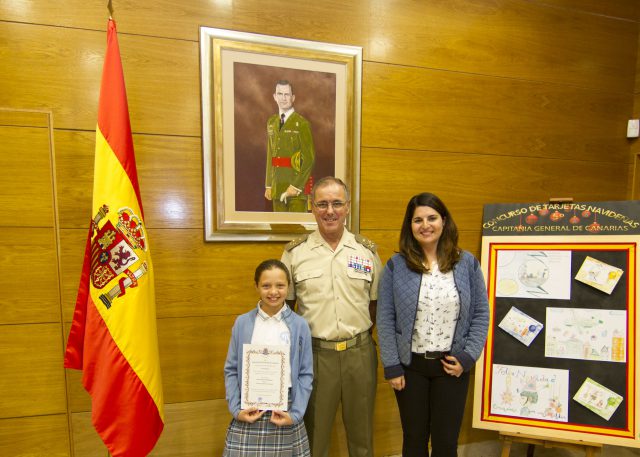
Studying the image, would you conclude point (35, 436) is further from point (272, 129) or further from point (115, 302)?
point (272, 129)

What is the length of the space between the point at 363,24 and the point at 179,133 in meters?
1.11

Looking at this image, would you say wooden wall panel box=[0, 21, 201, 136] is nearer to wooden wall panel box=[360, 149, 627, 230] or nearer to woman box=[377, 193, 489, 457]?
wooden wall panel box=[360, 149, 627, 230]

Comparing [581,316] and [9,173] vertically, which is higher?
[9,173]

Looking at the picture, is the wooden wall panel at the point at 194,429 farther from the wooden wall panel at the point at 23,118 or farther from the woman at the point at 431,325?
the wooden wall panel at the point at 23,118

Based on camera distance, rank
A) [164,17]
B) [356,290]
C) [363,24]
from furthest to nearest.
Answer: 1. [363,24]
2. [164,17]
3. [356,290]

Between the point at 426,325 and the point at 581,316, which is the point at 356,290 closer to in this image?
the point at 426,325

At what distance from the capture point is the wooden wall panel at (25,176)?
1.66 meters

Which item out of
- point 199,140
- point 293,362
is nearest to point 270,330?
point 293,362

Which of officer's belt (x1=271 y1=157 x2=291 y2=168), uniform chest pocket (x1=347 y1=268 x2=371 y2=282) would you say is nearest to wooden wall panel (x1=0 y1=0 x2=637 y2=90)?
officer's belt (x1=271 y1=157 x2=291 y2=168)

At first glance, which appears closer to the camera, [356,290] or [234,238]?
[356,290]

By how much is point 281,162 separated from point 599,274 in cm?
166

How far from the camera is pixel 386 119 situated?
81.8 inches

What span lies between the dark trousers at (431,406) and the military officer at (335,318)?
0.17 meters

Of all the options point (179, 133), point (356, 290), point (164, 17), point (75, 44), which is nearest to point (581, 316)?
point (356, 290)
